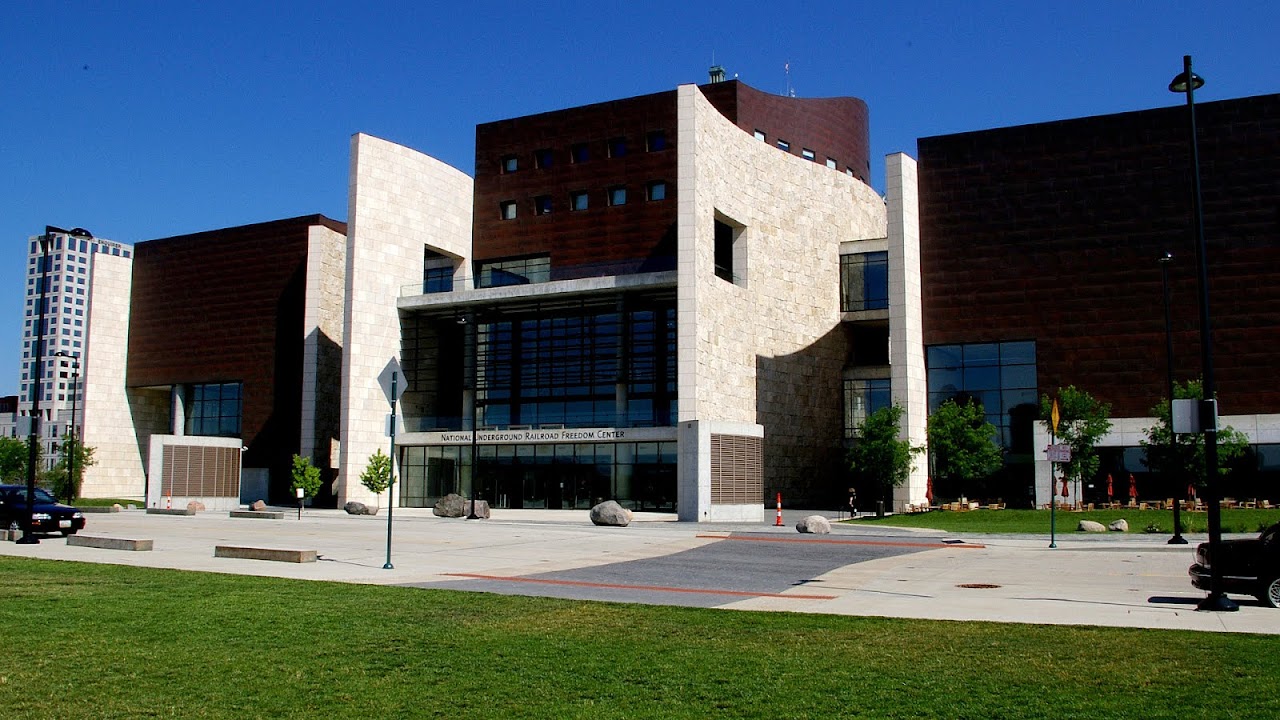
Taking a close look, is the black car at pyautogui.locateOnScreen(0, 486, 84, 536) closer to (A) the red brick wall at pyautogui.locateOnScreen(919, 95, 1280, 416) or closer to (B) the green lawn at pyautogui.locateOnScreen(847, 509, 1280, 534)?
(B) the green lawn at pyautogui.locateOnScreen(847, 509, 1280, 534)

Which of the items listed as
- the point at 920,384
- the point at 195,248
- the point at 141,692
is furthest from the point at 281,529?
the point at 195,248

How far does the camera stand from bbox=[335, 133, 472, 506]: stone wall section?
6250 cm

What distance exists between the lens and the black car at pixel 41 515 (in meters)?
28.8

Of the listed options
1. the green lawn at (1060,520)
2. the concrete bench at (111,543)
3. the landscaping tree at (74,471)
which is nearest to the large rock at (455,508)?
the green lawn at (1060,520)

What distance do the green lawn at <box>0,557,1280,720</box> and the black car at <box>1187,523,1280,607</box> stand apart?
401 centimetres

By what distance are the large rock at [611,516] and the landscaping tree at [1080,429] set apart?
21734mm

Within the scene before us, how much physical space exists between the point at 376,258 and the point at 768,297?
23.8m

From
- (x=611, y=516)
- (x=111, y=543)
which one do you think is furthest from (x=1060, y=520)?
(x=111, y=543)

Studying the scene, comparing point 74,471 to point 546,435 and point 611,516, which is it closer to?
point 546,435

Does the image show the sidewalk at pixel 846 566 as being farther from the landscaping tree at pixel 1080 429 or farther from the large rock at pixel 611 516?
the landscaping tree at pixel 1080 429

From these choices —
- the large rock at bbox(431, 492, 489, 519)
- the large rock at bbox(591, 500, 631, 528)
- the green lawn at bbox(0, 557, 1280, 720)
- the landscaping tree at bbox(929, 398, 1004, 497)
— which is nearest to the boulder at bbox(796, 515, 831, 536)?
the large rock at bbox(591, 500, 631, 528)

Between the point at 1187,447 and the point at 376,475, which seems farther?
the point at 376,475

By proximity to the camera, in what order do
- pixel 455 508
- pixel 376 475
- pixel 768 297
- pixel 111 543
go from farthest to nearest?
pixel 768 297 < pixel 376 475 < pixel 455 508 < pixel 111 543

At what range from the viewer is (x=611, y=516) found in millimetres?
42531
